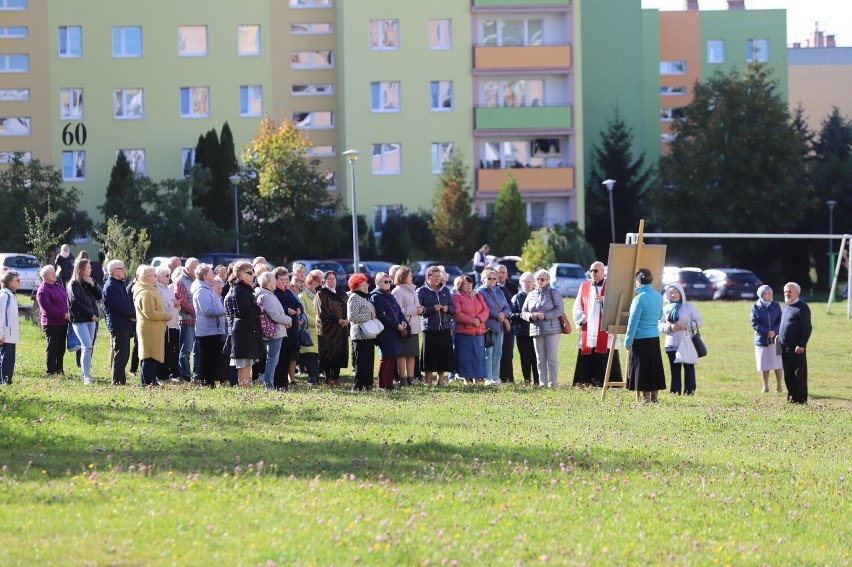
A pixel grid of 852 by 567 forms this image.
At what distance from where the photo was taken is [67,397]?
15703 mm

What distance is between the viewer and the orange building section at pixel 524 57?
225 ft

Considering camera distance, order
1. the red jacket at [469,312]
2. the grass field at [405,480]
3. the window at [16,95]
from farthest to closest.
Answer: the window at [16,95] → the red jacket at [469,312] → the grass field at [405,480]

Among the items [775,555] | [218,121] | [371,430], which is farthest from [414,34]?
[775,555]

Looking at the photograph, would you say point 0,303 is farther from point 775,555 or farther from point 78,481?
point 775,555

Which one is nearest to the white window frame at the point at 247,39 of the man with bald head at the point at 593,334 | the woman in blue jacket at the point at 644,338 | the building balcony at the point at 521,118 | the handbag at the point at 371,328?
the building balcony at the point at 521,118

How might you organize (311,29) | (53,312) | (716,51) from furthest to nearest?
(716,51) → (311,29) → (53,312)

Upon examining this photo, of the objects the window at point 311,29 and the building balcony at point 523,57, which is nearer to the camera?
the building balcony at point 523,57

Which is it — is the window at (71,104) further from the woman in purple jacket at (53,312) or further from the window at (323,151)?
the woman in purple jacket at (53,312)

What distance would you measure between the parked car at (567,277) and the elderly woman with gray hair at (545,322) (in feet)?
109

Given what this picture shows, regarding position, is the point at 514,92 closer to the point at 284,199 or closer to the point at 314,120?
the point at 314,120

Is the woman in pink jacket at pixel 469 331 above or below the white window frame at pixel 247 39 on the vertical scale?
below

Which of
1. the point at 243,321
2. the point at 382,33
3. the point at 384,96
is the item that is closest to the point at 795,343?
the point at 243,321

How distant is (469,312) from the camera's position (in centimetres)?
2162

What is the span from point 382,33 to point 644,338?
5254 centimetres
